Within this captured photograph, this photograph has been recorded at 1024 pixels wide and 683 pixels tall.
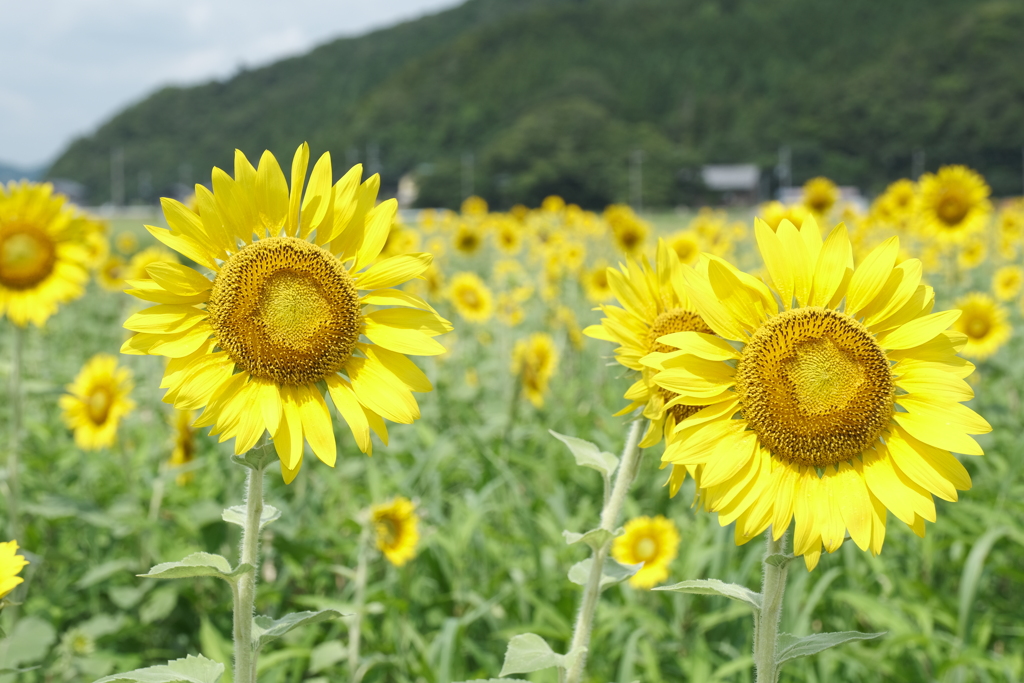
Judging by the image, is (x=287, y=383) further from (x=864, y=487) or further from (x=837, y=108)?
(x=837, y=108)

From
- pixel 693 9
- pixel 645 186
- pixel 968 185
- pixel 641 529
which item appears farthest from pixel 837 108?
pixel 641 529

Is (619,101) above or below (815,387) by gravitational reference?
above

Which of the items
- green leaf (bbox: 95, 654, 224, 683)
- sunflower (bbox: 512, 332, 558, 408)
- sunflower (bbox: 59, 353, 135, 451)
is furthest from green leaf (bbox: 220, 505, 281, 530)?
sunflower (bbox: 512, 332, 558, 408)

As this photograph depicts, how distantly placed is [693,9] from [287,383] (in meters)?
143

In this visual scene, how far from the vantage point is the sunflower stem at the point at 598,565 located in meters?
1.61

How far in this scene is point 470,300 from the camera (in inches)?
268

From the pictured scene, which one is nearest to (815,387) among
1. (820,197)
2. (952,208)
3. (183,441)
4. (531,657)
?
(531,657)

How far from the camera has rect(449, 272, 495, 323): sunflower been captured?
675cm

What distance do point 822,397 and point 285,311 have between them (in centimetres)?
101

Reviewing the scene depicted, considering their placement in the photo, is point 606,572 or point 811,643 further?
point 606,572

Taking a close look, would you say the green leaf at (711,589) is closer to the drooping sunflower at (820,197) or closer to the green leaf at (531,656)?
the green leaf at (531,656)

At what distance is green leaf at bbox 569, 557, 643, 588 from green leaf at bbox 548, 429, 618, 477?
206 millimetres

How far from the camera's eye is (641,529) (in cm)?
325

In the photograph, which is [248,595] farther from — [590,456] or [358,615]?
[358,615]
